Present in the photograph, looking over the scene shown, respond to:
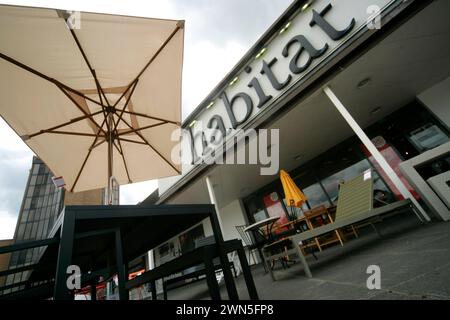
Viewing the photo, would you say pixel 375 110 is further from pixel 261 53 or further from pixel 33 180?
pixel 33 180

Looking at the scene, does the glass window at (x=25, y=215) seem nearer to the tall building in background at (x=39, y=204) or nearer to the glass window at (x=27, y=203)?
the tall building in background at (x=39, y=204)

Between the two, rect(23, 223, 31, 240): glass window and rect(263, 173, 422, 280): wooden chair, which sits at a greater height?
rect(23, 223, 31, 240): glass window

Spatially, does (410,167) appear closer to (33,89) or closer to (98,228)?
(98,228)

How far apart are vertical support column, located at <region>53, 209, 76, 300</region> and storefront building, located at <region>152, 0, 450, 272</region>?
12.6 feet

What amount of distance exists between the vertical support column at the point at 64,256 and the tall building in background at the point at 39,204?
92.8 feet

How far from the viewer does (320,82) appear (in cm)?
416

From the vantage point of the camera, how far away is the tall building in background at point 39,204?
2471 centimetres

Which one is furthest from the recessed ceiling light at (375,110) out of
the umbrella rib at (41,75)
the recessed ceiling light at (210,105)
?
the umbrella rib at (41,75)

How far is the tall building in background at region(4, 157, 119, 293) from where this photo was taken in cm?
2471

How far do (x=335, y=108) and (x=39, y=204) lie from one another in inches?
1452

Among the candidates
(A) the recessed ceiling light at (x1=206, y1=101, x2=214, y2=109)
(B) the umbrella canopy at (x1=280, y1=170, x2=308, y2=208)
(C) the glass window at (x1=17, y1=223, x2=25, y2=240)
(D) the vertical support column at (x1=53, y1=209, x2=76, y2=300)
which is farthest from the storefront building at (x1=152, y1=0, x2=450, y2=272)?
(C) the glass window at (x1=17, y1=223, x2=25, y2=240)

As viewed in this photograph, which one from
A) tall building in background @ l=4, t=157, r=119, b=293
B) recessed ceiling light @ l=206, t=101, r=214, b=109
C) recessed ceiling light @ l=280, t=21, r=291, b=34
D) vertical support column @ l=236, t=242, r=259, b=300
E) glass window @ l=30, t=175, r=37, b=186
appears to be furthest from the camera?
glass window @ l=30, t=175, r=37, b=186

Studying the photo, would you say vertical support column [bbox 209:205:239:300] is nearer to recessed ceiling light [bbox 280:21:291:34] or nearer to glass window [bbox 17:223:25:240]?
recessed ceiling light [bbox 280:21:291:34]
